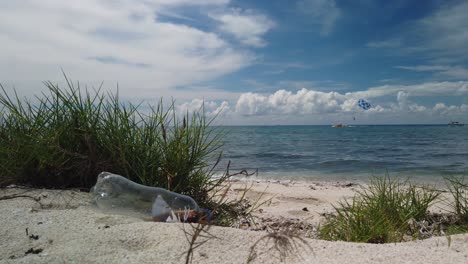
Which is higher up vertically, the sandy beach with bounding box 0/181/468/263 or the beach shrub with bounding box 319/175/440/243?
the sandy beach with bounding box 0/181/468/263

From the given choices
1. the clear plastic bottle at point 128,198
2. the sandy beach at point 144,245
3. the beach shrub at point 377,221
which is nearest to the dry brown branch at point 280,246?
the sandy beach at point 144,245

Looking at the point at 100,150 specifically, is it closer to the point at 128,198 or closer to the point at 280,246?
the point at 128,198

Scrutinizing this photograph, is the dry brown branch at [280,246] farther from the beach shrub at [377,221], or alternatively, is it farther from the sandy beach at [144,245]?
the beach shrub at [377,221]

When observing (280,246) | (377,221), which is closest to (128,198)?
(280,246)

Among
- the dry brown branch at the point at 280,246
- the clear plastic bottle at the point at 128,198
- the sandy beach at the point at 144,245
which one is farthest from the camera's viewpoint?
the clear plastic bottle at the point at 128,198

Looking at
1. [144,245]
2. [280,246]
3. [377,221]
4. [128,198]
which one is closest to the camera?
[280,246]

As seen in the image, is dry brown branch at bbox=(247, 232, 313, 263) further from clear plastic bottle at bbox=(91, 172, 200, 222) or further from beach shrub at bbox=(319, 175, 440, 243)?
beach shrub at bbox=(319, 175, 440, 243)

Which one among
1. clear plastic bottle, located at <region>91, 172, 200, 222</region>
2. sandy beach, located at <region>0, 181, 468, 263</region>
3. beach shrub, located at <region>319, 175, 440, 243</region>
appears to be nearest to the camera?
sandy beach, located at <region>0, 181, 468, 263</region>

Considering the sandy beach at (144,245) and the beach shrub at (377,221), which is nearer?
the sandy beach at (144,245)

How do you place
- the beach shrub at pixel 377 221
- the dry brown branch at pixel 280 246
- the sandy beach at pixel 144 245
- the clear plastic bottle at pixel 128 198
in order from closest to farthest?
the dry brown branch at pixel 280 246 → the sandy beach at pixel 144 245 → the clear plastic bottle at pixel 128 198 → the beach shrub at pixel 377 221

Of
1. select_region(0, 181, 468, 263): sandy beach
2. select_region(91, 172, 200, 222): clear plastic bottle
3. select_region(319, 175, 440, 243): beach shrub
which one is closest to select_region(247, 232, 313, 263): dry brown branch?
select_region(0, 181, 468, 263): sandy beach

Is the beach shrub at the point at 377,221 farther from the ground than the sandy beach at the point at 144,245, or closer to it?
closer to it

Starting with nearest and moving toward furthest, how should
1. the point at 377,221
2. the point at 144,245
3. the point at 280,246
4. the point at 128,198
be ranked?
the point at 280,246 → the point at 144,245 → the point at 128,198 → the point at 377,221

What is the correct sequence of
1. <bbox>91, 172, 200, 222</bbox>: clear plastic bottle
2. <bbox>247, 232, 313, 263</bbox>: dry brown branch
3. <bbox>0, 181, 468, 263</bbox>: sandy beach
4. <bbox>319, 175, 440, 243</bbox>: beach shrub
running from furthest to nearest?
1. <bbox>319, 175, 440, 243</bbox>: beach shrub
2. <bbox>91, 172, 200, 222</bbox>: clear plastic bottle
3. <bbox>0, 181, 468, 263</bbox>: sandy beach
4. <bbox>247, 232, 313, 263</bbox>: dry brown branch
